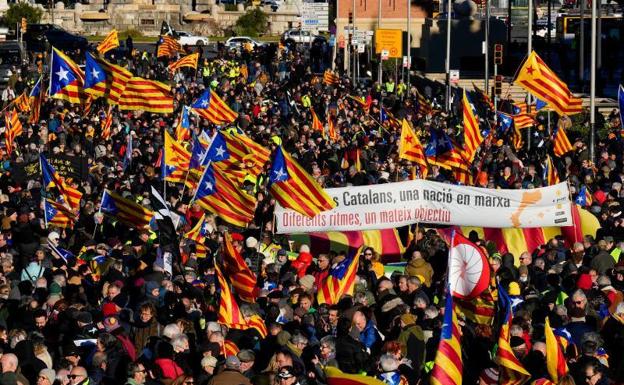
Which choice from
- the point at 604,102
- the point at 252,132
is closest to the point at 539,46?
the point at 604,102

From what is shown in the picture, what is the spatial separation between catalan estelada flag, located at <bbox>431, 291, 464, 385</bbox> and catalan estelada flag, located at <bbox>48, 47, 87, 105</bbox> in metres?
18.0

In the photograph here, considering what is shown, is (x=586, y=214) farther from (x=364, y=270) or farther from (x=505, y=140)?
(x=505, y=140)

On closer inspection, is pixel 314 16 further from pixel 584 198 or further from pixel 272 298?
pixel 272 298

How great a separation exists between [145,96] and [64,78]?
1509 millimetres

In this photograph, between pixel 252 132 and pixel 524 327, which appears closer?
pixel 524 327

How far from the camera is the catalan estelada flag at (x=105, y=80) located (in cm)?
3028

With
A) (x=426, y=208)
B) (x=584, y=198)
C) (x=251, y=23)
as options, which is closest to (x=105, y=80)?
(x=584, y=198)

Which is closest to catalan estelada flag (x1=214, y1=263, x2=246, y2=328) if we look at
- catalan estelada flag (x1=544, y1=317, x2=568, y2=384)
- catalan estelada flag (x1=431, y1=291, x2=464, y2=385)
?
catalan estelada flag (x1=431, y1=291, x2=464, y2=385)

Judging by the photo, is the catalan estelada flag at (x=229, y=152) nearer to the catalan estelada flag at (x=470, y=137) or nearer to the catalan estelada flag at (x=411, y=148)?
the catalan estelada flag at (x=411, y=148)

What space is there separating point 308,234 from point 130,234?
7.28ft

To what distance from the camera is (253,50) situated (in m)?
67.7

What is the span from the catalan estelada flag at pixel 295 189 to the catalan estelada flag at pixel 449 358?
6826mm

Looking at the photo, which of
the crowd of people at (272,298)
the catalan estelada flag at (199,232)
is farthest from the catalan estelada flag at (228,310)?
the catalan estelada flag at (199,232)

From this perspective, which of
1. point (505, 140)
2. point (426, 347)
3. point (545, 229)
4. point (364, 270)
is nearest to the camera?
point (426, 347)
